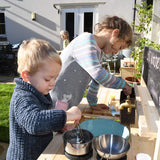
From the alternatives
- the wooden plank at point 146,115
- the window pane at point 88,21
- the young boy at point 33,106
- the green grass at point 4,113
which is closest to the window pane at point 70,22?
the window pane at point 88,21

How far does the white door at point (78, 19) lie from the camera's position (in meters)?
8.72

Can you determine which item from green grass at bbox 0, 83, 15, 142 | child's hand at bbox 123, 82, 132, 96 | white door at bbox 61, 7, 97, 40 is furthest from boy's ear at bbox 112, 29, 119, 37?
white door at bbox 61, 7, 97, 40

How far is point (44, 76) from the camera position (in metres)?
1.09

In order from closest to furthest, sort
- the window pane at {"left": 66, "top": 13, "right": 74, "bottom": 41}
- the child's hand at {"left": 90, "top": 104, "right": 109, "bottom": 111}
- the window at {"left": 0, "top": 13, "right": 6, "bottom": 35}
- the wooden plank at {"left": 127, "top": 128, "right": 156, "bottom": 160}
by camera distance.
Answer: the wooden plank at {"left": 127, "top": 128, "right": 156, "bottom": 160}, the child's hand at {"left": 90, "top": 104, "right": 109, "bottom": 111}, the window pane at {"left": 66, "top": 13, "right": 74, "bottom": 41}, the window at {"left": 0, "top": 13, "right": 6, "bottom": 35}

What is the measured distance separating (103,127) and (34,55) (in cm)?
76

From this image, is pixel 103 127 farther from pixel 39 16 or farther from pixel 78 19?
pixel 39 16

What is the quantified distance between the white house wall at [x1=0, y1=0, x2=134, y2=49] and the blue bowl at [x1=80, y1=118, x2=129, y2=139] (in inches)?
296

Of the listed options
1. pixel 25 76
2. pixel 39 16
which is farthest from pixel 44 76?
pixel 39 16

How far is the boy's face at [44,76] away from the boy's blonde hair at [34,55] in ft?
0.08

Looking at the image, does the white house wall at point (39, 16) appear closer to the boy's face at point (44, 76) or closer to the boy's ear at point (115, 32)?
the boy's ear at point (115, 32)

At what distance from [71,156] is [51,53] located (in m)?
0.60

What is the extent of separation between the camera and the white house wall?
27.4 ft

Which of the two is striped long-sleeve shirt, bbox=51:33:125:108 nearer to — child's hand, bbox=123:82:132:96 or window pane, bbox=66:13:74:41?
child's hand, bbox=123:82:132:96

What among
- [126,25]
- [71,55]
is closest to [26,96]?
[71,55]
